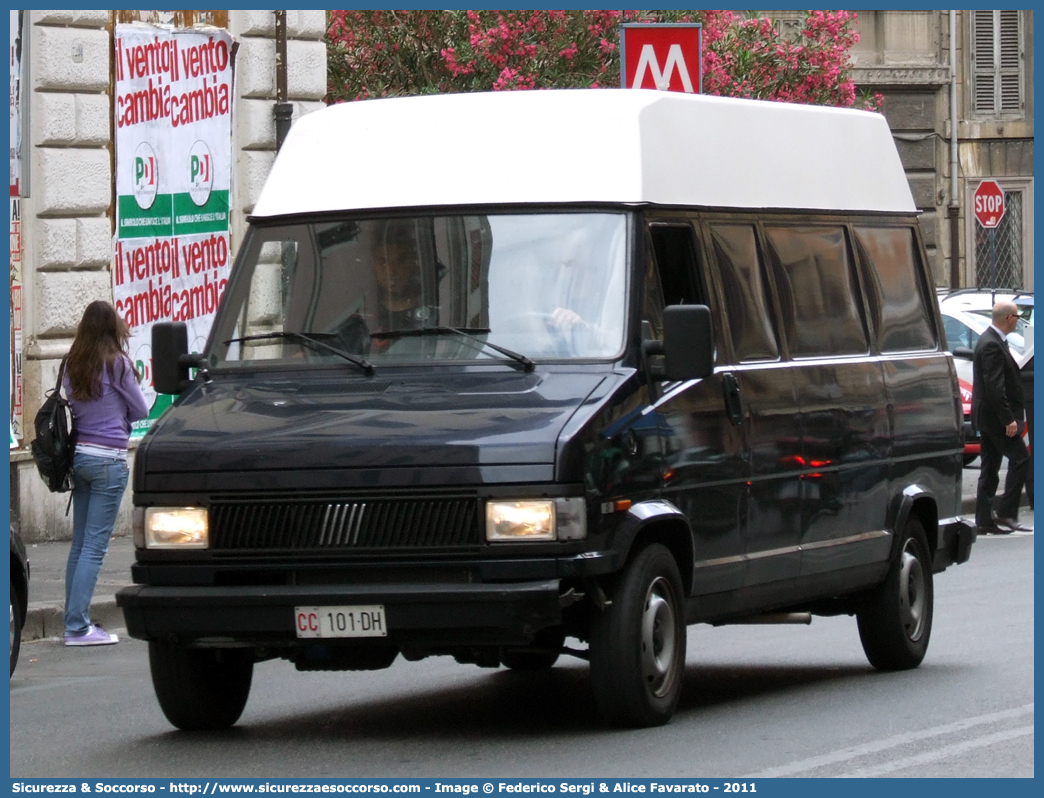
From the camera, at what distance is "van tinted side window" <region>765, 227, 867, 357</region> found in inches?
405

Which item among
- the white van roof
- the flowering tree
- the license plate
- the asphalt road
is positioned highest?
the flowering tree

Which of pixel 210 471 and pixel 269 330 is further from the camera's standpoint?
pixel 269 330

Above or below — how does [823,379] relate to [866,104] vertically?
below

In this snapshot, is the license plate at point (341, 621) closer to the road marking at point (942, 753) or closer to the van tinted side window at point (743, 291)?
the road marking at point (942, 753)

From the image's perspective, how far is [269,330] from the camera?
9.33 meters

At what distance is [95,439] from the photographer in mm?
12320

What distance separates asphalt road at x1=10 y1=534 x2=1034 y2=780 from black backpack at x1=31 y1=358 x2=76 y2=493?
3.11 feet

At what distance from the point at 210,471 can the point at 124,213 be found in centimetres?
975

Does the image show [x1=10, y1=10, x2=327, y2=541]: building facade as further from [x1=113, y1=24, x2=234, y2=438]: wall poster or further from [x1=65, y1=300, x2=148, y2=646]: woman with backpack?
[x1=65, y1=300, x2=148, y2=646]: woman with backpack

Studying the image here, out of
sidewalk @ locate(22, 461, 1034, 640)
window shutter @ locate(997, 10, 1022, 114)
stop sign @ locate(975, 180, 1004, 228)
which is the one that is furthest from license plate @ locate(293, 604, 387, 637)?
window shutter @ locate(997, 10, 1022, 114)

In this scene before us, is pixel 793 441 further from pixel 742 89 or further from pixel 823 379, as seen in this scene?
pixel 742 89
